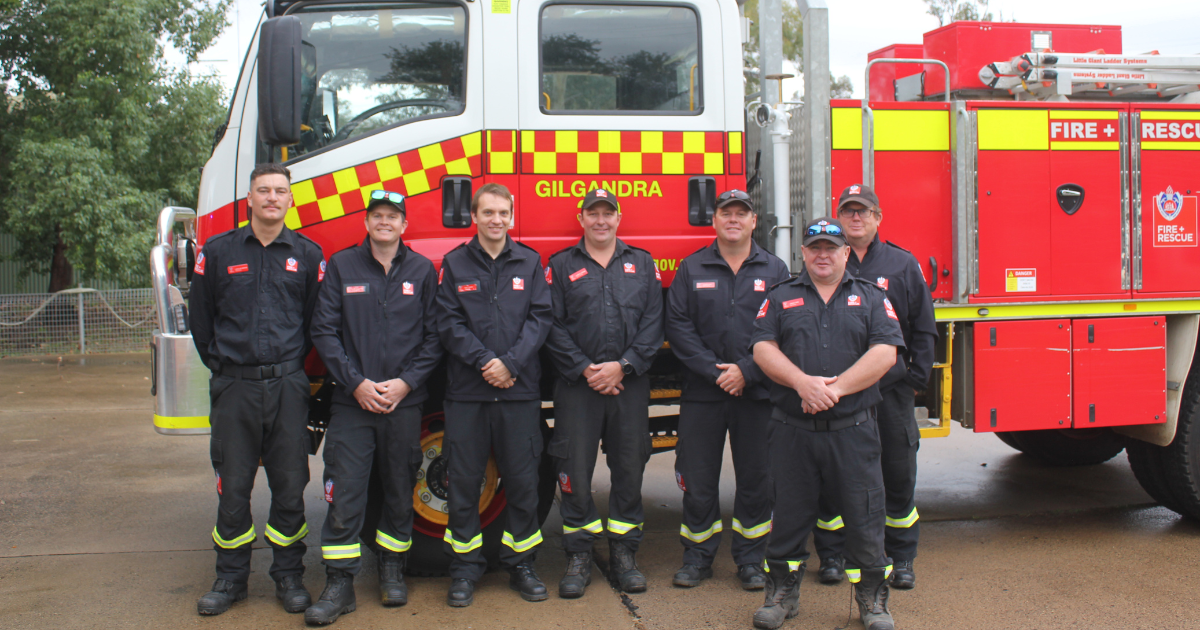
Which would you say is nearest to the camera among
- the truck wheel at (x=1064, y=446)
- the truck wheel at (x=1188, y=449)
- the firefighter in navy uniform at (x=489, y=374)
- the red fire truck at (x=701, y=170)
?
the firefighter in navy uniform at (x=489, y=374)

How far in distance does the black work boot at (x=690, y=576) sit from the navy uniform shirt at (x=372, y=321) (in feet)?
4.75

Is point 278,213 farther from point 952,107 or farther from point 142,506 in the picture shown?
point 952,107

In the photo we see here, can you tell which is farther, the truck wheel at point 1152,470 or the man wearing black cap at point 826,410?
the truck wheel at point 1152,470

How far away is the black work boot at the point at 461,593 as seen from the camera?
398 centimetres

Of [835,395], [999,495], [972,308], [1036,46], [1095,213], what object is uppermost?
[1036,46]

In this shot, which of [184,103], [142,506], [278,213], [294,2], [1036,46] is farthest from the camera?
[184,103]

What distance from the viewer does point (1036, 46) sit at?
5.01 metres

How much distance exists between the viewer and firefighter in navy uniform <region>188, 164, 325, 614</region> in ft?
12.6

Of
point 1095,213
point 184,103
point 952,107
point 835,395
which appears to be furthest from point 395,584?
point 184,103

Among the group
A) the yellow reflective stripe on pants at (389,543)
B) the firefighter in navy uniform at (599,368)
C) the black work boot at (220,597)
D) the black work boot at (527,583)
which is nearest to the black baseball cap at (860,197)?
the firefighter in navy uniform at (599,368)

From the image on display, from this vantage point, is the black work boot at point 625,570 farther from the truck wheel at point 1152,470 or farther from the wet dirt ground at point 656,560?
the truck wheel at point 1152,470

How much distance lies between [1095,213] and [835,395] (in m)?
2.14

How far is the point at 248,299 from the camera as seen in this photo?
3850 millimetres

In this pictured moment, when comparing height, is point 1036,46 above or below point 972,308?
above
